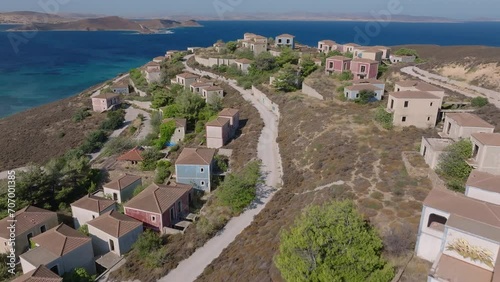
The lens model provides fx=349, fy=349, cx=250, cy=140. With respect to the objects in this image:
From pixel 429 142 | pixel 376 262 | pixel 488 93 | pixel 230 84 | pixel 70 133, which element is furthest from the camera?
pixel 230 84

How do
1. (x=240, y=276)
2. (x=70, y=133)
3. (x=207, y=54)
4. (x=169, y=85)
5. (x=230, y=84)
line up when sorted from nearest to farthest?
(x=240, y=276)
(x=70, y=133)
(x=230, y=84)
(x=169, y=85)
(x=207, y=54)

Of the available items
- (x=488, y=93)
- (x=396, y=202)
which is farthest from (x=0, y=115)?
(x=488, y=93)

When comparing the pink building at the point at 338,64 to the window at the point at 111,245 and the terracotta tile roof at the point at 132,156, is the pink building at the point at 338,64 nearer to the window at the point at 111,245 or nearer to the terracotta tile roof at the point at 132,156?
the terracotta tile roof at the point at 132,156

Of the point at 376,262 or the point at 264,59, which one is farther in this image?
the point at 264,59

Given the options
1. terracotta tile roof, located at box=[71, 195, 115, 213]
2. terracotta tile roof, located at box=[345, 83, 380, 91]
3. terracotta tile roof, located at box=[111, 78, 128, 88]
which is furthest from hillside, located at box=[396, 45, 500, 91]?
terracotta tile roof, located at box=[111, 78, 128, 88]

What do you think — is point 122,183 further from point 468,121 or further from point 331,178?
point 468,121

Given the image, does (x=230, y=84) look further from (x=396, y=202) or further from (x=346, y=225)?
(x=346, y=225)

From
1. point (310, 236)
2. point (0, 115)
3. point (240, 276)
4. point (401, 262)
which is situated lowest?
point (0, 115)

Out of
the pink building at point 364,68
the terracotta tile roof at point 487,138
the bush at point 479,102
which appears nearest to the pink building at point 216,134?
the terracotta tile roof at point 487,138
